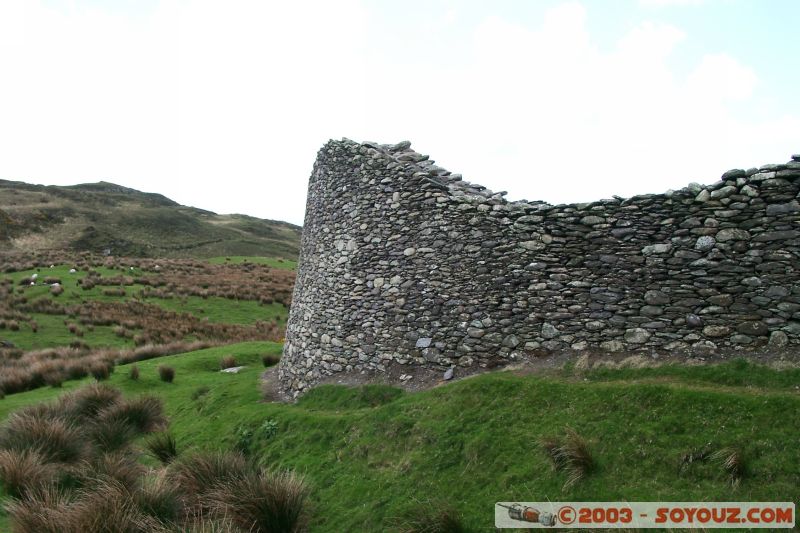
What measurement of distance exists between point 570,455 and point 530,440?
78 cm

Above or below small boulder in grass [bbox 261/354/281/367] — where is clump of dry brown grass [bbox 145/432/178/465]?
below

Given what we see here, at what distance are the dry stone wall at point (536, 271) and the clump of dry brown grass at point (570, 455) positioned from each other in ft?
8.16

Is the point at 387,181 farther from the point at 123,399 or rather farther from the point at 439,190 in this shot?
the point at 123,399

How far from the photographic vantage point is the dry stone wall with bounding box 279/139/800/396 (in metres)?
7.43

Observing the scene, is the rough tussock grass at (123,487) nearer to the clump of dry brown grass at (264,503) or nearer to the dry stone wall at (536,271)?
the clump of dry brown grass at (264,503)

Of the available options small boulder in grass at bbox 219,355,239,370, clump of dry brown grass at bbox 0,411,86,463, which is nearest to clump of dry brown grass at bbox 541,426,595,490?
clump of dry brown grass at bbox 0,411,86,463

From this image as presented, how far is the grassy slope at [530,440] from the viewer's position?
5480 millimetres

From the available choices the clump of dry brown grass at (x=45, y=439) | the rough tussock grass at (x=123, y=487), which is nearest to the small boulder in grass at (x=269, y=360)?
the rough tussock grass at (x=123, y=487)

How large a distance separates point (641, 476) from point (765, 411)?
70.6 inches

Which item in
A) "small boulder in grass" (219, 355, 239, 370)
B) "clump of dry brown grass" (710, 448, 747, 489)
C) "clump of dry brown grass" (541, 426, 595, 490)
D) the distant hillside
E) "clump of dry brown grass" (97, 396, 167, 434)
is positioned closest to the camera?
"clump of dry brown grass" (710, 448, 747, 489)

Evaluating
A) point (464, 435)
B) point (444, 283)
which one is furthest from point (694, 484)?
point (444, 283)

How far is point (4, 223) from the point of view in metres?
62.0

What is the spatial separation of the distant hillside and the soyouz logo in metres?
65.4

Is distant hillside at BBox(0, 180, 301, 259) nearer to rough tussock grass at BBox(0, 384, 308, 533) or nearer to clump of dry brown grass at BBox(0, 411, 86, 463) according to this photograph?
clump of dry brown grass at BBox(0, 411, 86, 463)
